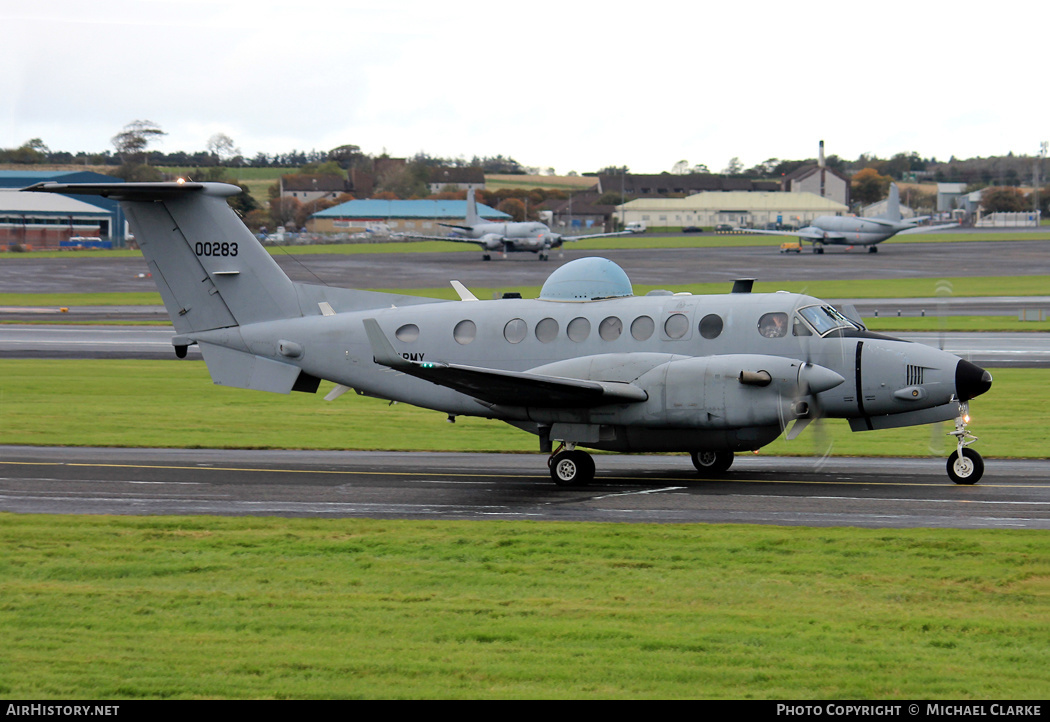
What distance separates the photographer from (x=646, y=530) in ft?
51.3

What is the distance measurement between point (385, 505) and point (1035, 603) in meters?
10.2

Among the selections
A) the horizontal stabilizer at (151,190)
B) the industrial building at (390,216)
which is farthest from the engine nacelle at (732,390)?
the industrial building at (390,216)

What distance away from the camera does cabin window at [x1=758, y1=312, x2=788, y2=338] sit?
774 inches

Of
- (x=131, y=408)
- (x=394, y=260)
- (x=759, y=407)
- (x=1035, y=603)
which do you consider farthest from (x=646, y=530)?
(x=394, y=260)

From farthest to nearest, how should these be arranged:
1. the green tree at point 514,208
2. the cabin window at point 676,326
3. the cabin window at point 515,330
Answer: the green tree at point 514,208 < the cabin window at point 515,330 < the cabin window at point 676,326

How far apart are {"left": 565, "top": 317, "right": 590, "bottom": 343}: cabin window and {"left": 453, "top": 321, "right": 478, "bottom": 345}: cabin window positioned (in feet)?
6.60

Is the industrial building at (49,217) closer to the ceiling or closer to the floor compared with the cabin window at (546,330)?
closer to the ceiling

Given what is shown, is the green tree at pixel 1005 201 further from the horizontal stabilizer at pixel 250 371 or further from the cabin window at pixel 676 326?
the horizontal stabilizer at pixel 250 371

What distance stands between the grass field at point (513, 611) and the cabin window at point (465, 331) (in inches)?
242

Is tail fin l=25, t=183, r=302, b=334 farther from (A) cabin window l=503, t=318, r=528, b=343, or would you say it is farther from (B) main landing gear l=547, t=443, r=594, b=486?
(B) main landing gear l=547, t=443, r=594, b=486

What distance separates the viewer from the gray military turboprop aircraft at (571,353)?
1864cm

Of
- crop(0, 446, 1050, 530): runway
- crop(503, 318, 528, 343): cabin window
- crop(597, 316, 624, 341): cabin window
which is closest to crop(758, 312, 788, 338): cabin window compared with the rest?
crop(597, 316, 624, 341): cabin window

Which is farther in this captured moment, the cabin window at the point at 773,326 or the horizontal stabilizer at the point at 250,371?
the horizontal stabilizer at the point at 250,371
